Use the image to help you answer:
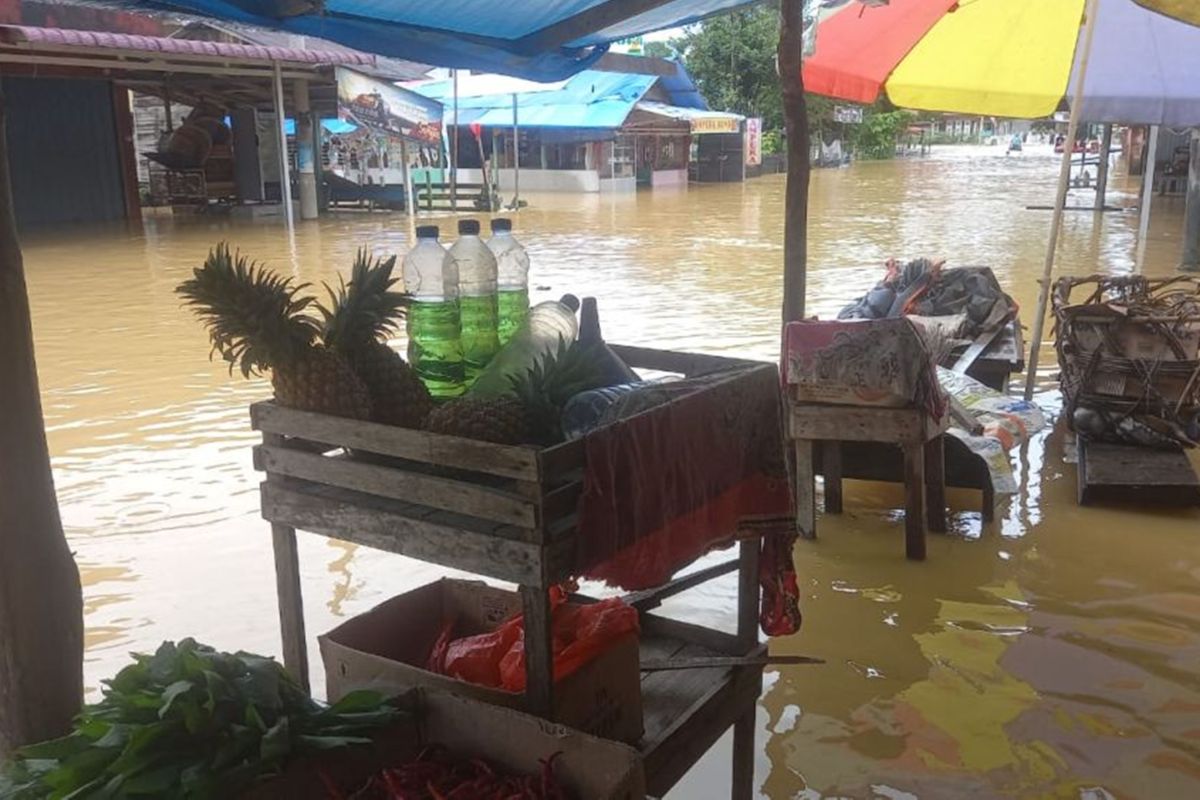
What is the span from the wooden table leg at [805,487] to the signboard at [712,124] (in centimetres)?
2530

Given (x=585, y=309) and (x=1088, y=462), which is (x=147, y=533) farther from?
(x=1088, y=462)

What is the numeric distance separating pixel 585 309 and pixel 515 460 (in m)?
0.61

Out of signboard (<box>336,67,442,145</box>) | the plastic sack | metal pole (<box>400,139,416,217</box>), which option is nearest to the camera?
the plastic sack

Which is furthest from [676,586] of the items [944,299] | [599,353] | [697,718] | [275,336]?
[944,299]

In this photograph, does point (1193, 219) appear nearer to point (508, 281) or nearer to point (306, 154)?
point (508, 281)

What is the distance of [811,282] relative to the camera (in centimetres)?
1238

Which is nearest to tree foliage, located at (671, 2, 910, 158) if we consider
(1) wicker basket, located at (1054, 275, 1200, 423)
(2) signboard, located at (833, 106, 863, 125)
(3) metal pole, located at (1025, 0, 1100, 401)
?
(2) signboard, located at (833, 106, 863, 125)

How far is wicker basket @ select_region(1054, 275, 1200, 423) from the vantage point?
5504 mm

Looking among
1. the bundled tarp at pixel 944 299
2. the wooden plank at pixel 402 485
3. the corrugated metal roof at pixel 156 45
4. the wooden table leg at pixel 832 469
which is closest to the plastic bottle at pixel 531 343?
the wooden plank at pixel 402 485

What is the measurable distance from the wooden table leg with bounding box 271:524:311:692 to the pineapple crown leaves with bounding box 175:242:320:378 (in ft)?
1.28

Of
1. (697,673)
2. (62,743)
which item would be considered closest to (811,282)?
(697,673)

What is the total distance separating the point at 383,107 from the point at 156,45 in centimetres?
481

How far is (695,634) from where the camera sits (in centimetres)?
275

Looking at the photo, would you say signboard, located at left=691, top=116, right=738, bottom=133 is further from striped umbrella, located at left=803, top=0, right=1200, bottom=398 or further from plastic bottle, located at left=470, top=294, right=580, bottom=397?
plastic bottle, located at left=470, top=294, right=580, bottom=397
